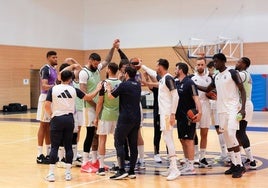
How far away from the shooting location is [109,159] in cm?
951

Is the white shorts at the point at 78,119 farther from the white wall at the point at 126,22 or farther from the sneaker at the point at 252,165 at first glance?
the white wall at the point at 126,22

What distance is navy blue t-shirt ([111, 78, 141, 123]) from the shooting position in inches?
296

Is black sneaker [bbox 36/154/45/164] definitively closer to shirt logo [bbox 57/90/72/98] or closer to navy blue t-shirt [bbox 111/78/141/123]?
shirt logo [bbox 57/90/72/98]

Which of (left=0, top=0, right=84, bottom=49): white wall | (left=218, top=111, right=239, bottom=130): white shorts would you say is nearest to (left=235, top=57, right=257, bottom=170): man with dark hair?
(left=218, top=111, right=239, bottom=130): white shorts

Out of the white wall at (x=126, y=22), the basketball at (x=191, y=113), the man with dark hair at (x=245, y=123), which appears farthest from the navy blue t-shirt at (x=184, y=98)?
the white wall at (x=126, y=22)

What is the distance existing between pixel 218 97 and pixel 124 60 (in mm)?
1908

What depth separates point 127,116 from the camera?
24.8 ft

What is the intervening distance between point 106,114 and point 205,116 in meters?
2.07

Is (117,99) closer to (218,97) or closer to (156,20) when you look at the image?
(218,97)

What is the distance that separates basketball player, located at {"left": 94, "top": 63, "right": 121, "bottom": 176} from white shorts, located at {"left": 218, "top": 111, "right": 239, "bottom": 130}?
189 centimetres

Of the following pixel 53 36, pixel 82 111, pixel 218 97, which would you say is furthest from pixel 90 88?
pixel 53 36

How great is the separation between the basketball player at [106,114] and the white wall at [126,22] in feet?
58.2

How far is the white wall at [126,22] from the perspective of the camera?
24391mm

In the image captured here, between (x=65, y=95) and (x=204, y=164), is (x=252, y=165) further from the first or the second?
(x=65, y=95)
